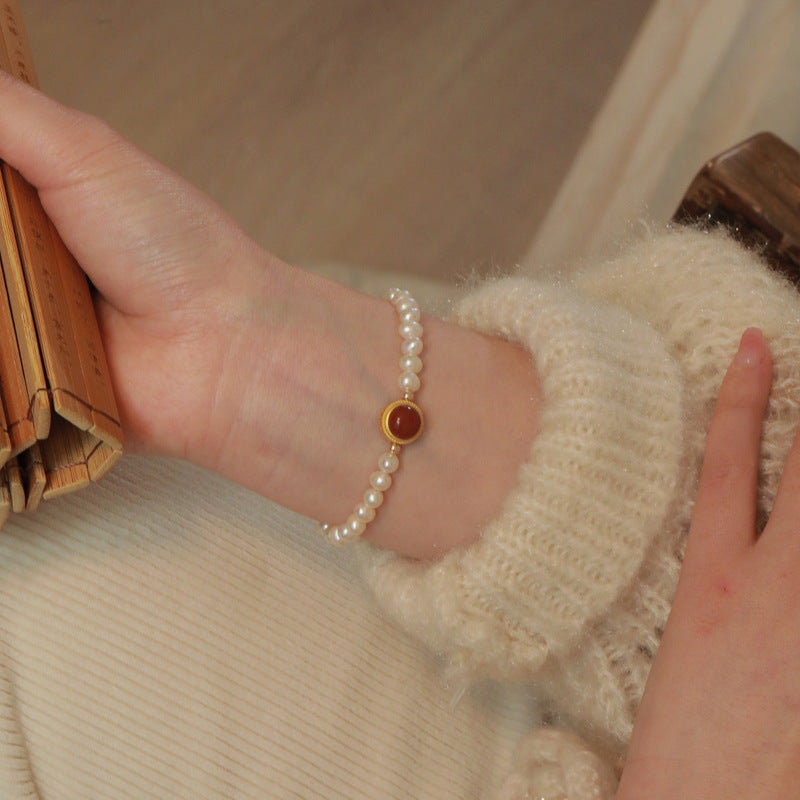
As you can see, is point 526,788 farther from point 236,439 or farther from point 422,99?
point 422,99

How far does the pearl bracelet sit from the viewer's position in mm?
507

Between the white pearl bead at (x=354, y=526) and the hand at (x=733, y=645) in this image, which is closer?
the hand at (x=733, y=645)

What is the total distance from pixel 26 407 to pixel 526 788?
14.4 inches

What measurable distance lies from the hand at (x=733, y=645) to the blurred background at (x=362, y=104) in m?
0.73

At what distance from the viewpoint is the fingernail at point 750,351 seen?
48 centimetres

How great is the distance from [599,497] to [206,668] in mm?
257

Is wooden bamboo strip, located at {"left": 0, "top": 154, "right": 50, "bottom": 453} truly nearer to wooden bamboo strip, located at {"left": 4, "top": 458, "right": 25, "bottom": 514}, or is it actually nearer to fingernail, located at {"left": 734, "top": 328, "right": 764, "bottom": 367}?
wooden bamboo strip, located at {"left": 4, "top": 458, "right": 25, "bottom": 514}

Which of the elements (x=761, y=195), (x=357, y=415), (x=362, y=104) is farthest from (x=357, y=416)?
(x=362, y=104)

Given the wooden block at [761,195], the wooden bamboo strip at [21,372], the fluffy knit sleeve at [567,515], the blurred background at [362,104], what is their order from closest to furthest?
the wooden bamboo strip at [21,372], the fluffy knit sleeve at [567,515], the wooden block at [761,195], the blurred background at [362,104]

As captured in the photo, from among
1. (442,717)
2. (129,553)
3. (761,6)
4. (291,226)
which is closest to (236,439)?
(129,553)

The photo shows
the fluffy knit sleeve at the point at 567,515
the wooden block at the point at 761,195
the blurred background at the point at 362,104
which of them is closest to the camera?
the fluffy knit sleeve at the point at 567,515

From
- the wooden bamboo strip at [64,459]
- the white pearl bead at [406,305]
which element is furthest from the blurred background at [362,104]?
the wooden bamboo strip at [64,459]

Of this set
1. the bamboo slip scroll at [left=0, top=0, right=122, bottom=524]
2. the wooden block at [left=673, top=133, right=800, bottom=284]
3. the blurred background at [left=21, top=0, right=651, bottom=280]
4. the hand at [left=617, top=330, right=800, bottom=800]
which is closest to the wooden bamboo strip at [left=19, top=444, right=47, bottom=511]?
the bamboo slip scroll at [left=0, top=0, right=122, bottom=524]

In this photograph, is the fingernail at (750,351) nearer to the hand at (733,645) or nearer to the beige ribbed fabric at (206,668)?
the hand at (733,645)
